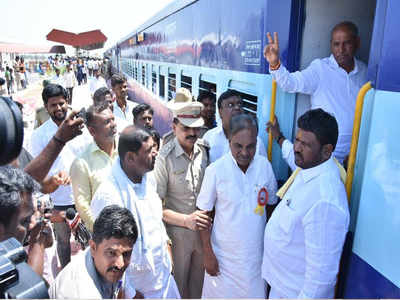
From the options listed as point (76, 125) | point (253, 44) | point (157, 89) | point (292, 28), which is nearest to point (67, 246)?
point (76, 125)

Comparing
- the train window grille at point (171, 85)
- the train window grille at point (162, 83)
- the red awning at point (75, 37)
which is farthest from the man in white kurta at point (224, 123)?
the red awning at point (75, 37)

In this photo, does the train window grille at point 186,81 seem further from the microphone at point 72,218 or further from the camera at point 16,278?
the camera at point 16,278

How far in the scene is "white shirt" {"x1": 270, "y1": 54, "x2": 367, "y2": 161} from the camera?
226 centimetres

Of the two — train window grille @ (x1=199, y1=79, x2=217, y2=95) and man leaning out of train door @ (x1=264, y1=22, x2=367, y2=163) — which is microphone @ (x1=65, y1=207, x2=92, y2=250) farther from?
train window grille @ (x1=199, y1=79, x2=217, y2=95)

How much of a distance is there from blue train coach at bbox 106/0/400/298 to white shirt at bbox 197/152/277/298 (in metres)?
0.54

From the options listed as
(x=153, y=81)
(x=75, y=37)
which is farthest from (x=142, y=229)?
(x=75, y=37)

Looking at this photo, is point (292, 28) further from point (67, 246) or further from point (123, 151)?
point (67, 246)

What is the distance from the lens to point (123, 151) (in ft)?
6.14

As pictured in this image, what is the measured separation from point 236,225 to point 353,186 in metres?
0.73

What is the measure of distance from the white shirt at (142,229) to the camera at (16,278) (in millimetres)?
673

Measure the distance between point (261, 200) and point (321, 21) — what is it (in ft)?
4.44

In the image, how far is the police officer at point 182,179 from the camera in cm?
234

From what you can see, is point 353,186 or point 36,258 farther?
point 36,258

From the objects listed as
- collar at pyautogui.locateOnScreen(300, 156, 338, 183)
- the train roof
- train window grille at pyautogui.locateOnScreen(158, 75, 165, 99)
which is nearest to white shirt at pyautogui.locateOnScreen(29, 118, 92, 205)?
collar at pyautogui.locateOnScreen(300, 156, 338, 183)
